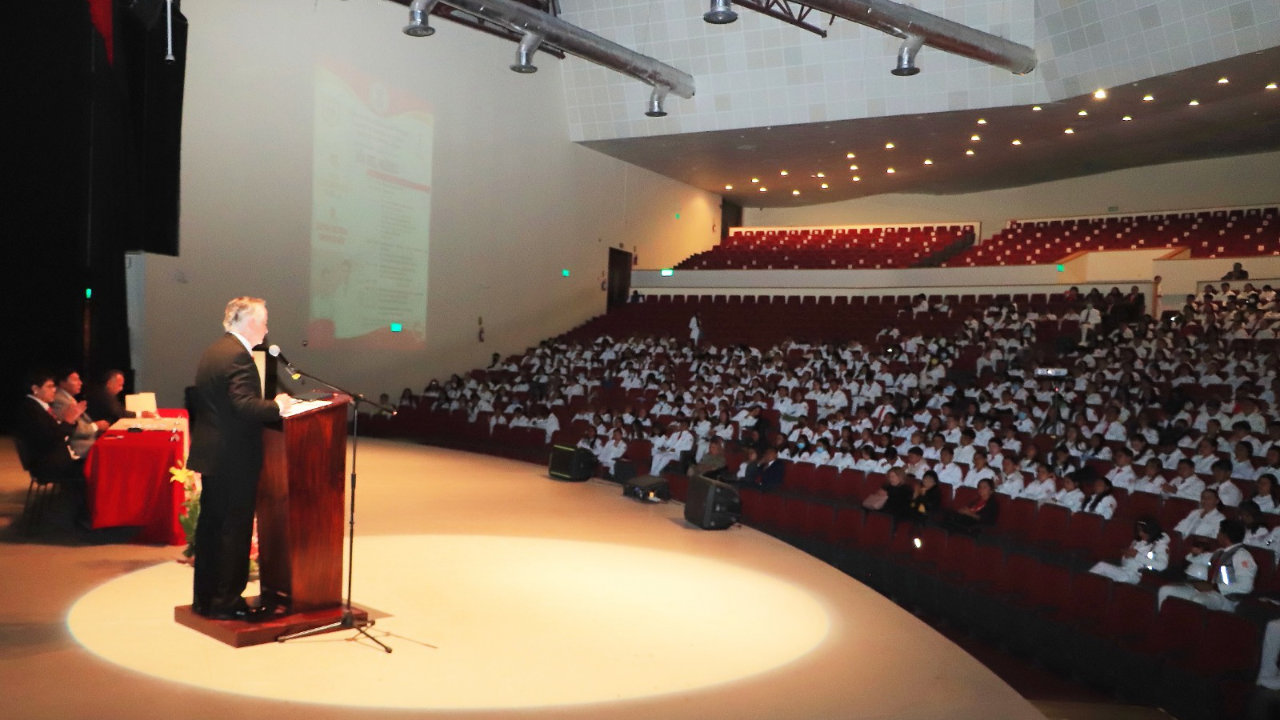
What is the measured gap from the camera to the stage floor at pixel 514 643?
3461 mm

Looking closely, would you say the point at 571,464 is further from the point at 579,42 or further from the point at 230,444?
the point at 579,42

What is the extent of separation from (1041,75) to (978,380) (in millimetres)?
4873

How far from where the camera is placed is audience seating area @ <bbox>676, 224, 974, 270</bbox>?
67.3ft

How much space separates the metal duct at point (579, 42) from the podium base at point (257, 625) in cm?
914

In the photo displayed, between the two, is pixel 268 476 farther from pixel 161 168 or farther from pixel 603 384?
pixel 603 384

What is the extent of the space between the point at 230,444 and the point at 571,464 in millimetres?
5817

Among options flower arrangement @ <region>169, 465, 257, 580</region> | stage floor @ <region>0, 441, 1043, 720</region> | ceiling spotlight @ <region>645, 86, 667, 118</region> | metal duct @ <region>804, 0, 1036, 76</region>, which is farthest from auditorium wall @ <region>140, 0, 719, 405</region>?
flower arrangement @ <region>169, 465, 257, 580</region>

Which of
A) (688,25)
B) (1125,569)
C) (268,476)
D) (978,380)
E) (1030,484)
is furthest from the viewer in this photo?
(688,25)

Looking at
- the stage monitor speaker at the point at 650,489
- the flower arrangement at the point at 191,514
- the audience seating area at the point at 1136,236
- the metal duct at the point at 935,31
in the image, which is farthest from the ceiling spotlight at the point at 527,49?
the audience seating area at the point at 1136,236

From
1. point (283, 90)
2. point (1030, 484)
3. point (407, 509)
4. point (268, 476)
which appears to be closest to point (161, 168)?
point (283, 90)

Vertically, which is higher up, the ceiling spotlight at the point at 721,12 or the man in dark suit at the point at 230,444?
the ceiling spotlight at the point at 721,12

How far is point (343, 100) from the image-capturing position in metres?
14.3

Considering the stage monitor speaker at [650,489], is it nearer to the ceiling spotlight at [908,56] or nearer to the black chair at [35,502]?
the black chair at [35,502]

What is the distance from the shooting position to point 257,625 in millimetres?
3936
